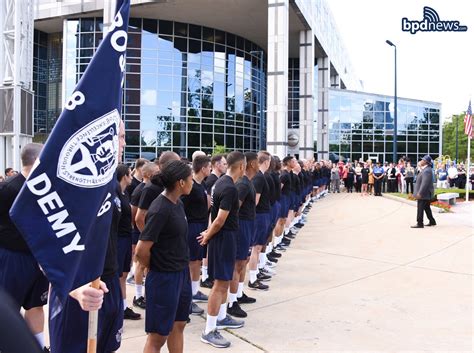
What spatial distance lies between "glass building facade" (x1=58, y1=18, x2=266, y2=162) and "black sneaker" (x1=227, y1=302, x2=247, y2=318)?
82.3 ft

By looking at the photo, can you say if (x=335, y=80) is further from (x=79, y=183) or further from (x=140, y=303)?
(x=79, y=183)

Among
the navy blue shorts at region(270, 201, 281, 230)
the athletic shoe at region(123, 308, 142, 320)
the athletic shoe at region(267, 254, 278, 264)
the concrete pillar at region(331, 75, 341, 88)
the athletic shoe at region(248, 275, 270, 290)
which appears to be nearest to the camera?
the athletic shoe at region(123, 308, 142, 320)

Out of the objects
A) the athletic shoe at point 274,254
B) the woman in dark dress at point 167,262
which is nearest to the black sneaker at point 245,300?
the woman in dark dress at point 167,262

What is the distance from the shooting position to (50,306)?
10.1 ft

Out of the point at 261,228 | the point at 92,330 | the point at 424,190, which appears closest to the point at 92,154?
the point at 92,330

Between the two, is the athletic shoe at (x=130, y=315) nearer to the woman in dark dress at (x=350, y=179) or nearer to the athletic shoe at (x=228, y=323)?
the athletic shoe at (x=228, y=323)

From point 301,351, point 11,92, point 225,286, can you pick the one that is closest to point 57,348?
point 225,286

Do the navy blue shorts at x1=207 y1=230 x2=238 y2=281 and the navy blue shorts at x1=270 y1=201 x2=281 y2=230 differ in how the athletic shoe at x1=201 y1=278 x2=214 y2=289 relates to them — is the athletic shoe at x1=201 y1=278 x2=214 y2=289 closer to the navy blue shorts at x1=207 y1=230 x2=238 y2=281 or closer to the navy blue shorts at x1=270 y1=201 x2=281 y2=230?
the navy blue shorts at x1=270 y1=201 x2=281 y2=230

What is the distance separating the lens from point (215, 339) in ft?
16.7

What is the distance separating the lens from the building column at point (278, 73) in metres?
26.0

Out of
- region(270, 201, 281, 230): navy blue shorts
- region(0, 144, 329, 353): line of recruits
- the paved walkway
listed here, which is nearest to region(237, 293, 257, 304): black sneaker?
region(0, 144, 329, 353): line of recruits

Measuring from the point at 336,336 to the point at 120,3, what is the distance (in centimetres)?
443

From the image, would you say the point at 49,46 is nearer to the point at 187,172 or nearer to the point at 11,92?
the point at 11,92

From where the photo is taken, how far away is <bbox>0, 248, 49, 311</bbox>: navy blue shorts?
4.28 metres
